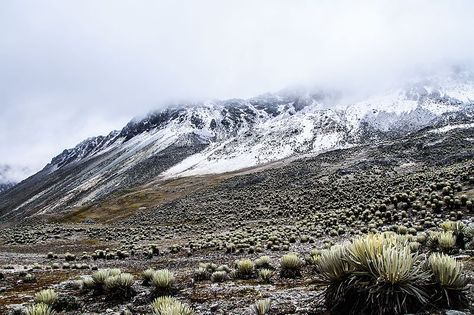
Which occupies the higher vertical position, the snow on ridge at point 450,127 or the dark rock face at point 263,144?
the dark rock face at point 263,144

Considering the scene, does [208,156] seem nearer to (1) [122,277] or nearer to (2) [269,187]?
(2) [269,187]

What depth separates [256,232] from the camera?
32688 mm

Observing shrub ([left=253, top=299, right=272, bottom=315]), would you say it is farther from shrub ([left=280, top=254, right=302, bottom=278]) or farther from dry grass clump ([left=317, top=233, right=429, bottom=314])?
shrub ([left=280, top=254, right=302, bottom=278])

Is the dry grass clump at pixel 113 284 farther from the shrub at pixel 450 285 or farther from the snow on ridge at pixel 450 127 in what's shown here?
the snow on ridge at pixel 450 127

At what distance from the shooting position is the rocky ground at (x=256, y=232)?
417 inches

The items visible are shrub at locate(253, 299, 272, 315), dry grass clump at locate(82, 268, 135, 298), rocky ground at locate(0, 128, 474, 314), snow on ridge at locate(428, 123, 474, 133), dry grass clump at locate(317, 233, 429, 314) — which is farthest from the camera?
snow on ridge at locate(428, 123, 474, 133)

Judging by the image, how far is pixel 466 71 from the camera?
175875 mm

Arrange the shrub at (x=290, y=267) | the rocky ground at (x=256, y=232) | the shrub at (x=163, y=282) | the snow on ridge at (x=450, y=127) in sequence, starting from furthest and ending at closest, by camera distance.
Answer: the snow on ridge at (x=450, y=127) → the shrub at (x=290, y=267) → the shrub at (x=163, y=282) → the rocky ground at (x=256, y=232)

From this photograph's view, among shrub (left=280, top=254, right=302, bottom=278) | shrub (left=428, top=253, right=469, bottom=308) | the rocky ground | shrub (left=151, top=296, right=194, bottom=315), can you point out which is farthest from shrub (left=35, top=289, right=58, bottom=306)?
shrub (left=428, top=253, right=469, bottom=308)

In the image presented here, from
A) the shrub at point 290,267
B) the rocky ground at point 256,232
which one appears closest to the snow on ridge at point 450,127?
the rocky ground at point 256,232

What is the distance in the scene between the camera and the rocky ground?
10.6 metres

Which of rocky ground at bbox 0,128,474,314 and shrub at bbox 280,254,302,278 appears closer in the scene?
rocky ground at bbox 0,128,474,314

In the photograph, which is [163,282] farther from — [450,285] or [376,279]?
[450,285]

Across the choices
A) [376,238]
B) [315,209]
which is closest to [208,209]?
[315,209]
